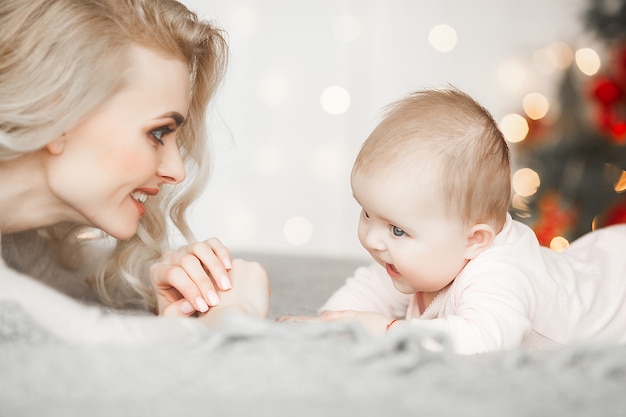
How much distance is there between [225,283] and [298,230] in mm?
2686

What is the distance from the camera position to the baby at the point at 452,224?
1130 millimetres

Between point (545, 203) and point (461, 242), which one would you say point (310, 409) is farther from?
point (545, 203)

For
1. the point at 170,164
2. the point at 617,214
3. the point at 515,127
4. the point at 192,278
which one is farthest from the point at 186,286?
the point at 515,127

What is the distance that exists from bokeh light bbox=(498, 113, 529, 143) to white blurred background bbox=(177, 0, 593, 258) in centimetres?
20

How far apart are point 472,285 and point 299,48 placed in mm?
2932

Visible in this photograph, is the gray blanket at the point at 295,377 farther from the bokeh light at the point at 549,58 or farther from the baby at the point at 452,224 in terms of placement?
the bokeh light at the point at 549,58

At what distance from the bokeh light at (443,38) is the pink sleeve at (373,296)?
2740mm

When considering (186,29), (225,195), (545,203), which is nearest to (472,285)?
(186,29)

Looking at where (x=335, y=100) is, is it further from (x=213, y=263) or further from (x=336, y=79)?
(x=213, y=263)

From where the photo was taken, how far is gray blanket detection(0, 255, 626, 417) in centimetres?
60

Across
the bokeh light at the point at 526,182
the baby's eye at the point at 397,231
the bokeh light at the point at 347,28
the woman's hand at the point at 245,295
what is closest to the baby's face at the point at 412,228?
the baby's eye at the point at 397,231

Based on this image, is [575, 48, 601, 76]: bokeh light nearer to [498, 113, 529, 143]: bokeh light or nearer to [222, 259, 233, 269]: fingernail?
Answer: [498, 113, 529, 143]: bokeh light

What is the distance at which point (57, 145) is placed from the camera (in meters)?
1.13

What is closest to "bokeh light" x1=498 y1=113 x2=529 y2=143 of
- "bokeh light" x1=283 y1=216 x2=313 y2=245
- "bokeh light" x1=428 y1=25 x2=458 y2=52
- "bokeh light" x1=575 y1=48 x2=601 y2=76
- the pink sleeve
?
"bokeh light" x1=575 y1=48 x2=601 y2=76
